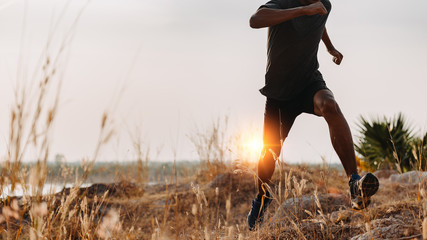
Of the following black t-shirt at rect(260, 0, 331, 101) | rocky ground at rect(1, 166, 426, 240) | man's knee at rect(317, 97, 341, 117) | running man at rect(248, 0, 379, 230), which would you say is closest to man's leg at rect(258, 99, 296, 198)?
running man at rect(248, 0, 379, 230)

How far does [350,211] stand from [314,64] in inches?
40.5

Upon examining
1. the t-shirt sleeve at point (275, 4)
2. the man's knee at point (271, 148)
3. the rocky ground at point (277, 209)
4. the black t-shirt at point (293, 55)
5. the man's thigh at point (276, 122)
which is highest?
the t-shirt sleeve at point (275, 4)

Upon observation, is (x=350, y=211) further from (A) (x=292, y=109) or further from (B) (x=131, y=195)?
(B) (x=131, y=195)

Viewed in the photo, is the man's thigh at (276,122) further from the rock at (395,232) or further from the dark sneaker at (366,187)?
the rock at (395,232)

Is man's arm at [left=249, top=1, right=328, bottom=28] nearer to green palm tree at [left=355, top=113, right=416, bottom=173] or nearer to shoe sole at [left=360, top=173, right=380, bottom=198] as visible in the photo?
shoe sole at [left=360, top=173, right=380, bottom=198]

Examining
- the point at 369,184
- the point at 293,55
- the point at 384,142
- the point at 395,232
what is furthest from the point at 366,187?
the point at 384,142

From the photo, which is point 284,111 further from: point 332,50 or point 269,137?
Answer: point 332,50

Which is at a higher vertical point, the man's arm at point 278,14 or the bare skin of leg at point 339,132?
the man's arm at point 278,14

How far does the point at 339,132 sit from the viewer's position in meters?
Answer: 2.37

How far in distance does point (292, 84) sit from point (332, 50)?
2.23 feet

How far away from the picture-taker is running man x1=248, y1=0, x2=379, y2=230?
238 centimetres

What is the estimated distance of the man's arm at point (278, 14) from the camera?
226 centimetres

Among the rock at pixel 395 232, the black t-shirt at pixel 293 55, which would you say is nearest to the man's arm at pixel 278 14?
the black t-shirt at pixel 293 55

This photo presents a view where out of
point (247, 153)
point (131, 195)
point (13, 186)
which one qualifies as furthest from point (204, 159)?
point (13, 186)
